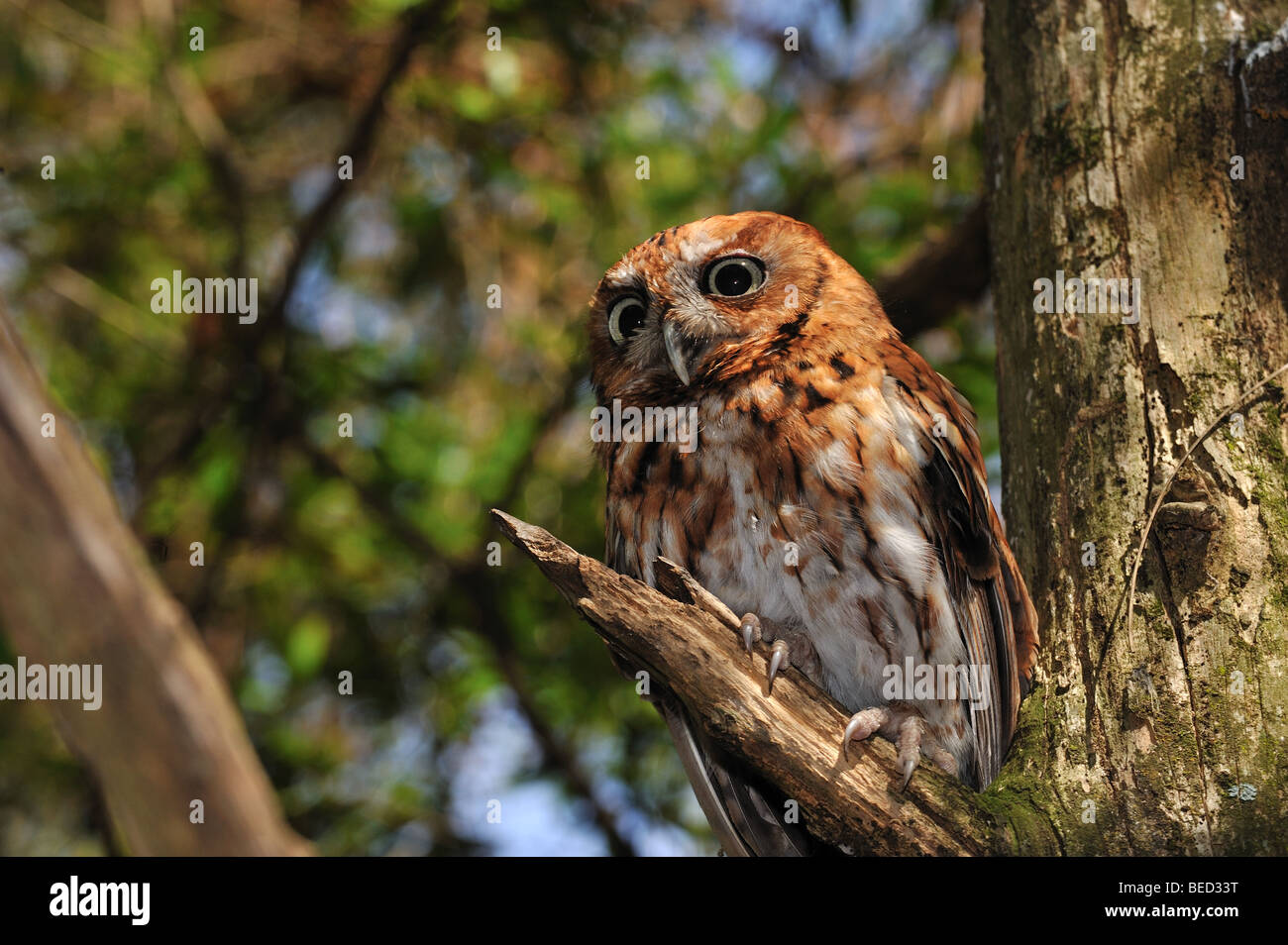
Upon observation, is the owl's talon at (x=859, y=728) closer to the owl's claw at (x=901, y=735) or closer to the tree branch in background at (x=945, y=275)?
the owl's claw at (x=901, y=735)

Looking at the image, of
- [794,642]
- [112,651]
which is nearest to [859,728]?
[794,642]

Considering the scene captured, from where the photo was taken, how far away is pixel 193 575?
4691 mm

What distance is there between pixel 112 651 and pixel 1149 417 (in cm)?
238

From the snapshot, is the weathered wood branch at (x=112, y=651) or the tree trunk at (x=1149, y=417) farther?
the weathered wood branch at (x=112, y=651)

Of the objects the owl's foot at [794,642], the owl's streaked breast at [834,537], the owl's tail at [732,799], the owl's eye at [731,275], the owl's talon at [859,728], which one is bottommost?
the owl's tail at [732,799]

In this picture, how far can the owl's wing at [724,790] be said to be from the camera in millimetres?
2654

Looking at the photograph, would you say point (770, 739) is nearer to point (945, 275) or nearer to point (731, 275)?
point (731, 275)

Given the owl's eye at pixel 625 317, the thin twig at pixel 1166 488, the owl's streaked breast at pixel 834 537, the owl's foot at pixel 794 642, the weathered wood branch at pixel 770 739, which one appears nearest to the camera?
the weathered wood branch at pixel 770 739

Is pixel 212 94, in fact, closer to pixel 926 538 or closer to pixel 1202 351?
pixel 926 538

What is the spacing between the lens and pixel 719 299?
270cm

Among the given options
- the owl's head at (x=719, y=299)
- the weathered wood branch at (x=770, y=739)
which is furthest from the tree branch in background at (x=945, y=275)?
the weathered wood branch at (x=770, y=739)

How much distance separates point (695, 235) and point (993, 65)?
2.98 ft
